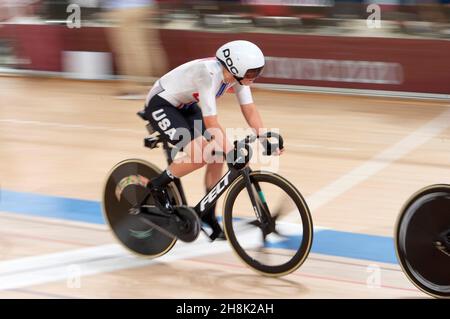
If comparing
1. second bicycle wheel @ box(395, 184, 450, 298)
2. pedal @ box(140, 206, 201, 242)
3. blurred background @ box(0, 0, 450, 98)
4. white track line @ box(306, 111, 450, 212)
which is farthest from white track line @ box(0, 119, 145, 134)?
second bicycle wheel @ box(395, 184, 450, 298)

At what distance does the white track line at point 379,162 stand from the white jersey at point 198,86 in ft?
5.48

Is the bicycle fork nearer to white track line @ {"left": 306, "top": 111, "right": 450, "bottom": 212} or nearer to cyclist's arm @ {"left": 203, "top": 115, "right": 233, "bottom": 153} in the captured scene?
cyclist's arm @ {"left": 203, "top": 115, "right": 233, "bottom": 153}

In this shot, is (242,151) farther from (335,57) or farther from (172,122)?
(335,57)

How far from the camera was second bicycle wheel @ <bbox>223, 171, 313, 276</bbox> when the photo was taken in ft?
14.3

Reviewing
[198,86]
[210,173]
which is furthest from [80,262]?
[198,86]

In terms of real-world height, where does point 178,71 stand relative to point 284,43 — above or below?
above

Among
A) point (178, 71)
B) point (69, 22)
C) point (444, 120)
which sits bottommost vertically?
point (444, 120)

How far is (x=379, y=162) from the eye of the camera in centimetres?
720

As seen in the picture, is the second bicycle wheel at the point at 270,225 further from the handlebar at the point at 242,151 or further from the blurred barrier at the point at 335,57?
the blurred barrier at the point at 335,57

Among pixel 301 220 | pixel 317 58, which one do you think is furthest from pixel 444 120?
pixel 301 220

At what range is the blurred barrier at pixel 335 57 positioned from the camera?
9312 millimetres

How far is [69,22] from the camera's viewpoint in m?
11.0
